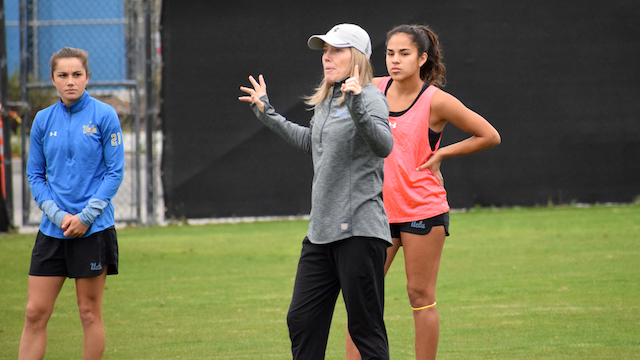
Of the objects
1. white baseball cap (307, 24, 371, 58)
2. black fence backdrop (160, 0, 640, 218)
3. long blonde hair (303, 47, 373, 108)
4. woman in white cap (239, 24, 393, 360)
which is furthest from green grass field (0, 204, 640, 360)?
white baseball cap (307, 24, 371, 58)

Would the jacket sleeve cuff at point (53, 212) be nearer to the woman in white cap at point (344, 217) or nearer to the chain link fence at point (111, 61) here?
the woman in white cap at point (344, 217)

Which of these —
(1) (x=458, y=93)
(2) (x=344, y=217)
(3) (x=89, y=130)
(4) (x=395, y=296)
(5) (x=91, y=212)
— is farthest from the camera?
(1) (x=458, y=93)

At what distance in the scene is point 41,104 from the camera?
10.1 m

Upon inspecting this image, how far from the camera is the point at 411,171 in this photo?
132 inches

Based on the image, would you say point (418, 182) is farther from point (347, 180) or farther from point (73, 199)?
point (73, 199)

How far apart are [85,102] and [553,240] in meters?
5.16

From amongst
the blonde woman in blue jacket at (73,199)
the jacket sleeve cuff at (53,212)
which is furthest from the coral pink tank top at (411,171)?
the jacket sleeve cuff at (53,212)

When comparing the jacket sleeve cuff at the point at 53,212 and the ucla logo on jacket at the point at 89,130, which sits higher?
the ucla logo on jacket at the point at 89,130

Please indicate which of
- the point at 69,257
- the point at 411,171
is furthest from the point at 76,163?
the point at 411,171

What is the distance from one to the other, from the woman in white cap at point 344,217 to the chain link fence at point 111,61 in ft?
19.4

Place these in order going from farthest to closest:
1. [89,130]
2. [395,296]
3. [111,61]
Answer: [111,61] → [395,296] → [89,130]

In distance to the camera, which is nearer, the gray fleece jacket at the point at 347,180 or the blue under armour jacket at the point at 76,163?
the gray fleece jacket at the point at 347,180

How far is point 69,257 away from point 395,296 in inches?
103

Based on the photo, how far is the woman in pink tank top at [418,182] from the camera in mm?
3336
